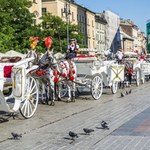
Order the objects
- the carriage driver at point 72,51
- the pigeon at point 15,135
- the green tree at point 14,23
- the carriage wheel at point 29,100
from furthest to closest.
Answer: the green tree at point 14,23 → the carriage driver at point 72,51 → the carriage wheel at point 29,100 → the pigeon at point 15,135

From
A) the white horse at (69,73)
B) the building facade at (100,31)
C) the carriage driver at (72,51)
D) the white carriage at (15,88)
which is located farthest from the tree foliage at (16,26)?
the building facade at (100,31)

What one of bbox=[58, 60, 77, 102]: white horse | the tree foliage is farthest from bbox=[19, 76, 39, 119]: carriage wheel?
the tree foliage

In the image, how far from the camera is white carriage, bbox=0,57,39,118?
10727mm

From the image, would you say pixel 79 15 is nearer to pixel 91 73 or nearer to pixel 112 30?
pixel 112 30

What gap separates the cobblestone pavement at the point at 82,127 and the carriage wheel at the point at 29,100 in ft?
0.66

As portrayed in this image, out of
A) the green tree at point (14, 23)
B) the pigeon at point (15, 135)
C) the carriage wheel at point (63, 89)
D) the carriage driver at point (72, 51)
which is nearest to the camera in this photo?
the pigeon at point (15, 135)

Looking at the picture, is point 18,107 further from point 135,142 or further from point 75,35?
point 75,35

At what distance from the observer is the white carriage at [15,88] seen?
10727mm

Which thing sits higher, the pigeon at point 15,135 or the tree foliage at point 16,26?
the tree foliage at point 16,26

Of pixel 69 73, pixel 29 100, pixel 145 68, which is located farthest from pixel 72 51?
pixel 145 68

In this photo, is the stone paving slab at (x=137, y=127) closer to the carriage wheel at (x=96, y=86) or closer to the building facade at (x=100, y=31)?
the carriage wheel at (x=96, y=86)

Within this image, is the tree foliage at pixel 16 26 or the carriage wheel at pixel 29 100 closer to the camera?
the carriage wheel at pixel 29 100

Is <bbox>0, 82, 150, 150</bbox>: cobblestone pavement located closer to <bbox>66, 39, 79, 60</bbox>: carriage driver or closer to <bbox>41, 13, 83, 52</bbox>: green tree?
<bbox>66, 39, 79, 60</bbox>: carriage driver

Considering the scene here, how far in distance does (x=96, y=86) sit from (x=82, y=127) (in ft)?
22.9
